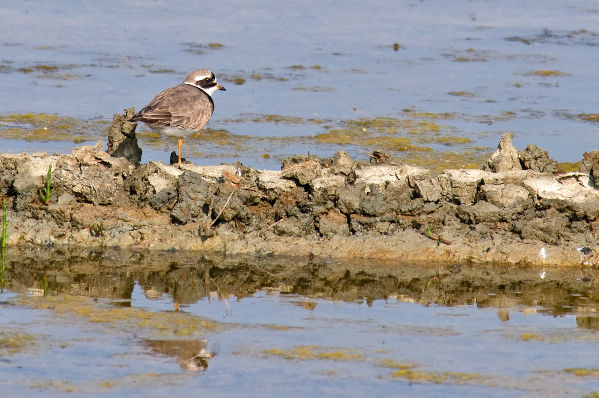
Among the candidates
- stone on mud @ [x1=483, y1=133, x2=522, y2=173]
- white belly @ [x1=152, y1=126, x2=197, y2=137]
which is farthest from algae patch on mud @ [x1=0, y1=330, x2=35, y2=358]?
stone on mud @ [x1=483, y1=133, x2=522, y2=173]

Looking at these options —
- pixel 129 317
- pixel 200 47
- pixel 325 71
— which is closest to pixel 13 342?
pixel 129 317

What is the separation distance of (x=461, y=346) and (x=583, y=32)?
17.3m

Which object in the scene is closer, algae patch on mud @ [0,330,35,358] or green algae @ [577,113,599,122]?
algae patch on mud @ [0,330,35,358]

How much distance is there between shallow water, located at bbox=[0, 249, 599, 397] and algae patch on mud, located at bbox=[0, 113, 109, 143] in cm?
484

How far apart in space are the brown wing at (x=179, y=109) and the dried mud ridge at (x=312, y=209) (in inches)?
51.6

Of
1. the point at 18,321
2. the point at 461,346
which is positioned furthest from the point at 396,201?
the point at 18,321

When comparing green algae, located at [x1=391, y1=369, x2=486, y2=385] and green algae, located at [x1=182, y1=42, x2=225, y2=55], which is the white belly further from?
green algae, located at [x1=182, y1=42, x2=225, y2=55]

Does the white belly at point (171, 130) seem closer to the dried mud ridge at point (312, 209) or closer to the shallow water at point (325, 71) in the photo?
the shallow water at point (325, 71)

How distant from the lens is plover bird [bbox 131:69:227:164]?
13.0m

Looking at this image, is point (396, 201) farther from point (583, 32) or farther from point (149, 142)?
point (583, 32)

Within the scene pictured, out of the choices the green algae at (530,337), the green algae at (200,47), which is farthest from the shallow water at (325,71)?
the green algae at (530,337)

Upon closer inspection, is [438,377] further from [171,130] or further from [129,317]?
[171,130]

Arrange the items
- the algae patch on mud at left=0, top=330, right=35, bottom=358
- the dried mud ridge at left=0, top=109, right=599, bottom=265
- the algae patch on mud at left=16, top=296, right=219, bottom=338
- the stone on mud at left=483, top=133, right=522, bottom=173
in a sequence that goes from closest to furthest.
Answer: the algae patch on mud at left=0, top=330, right=35, bottom=358 → the algae patch on mud at left=16, top=296, right=219, bottom=338 → the dried mud ridge at left=0, top=109, right=599, bottom=265 → the stone on mud at left=483, top=133, right=522, bottom=173

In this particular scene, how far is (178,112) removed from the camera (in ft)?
43.6
